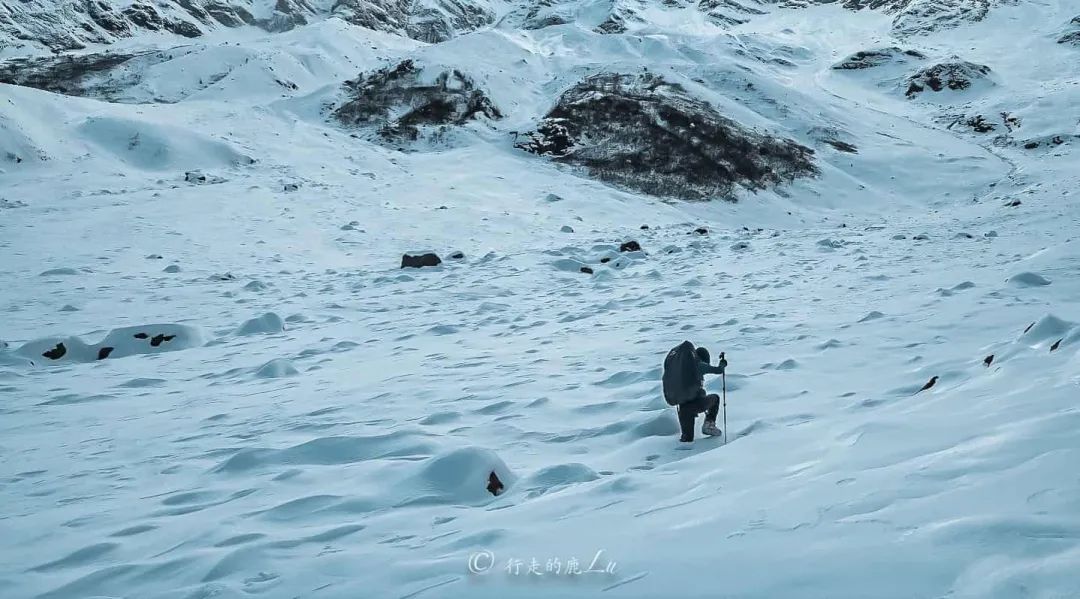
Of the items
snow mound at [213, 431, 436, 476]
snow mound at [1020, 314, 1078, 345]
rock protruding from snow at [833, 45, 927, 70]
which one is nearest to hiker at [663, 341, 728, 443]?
snow mound at [213, 431, 436, 476]

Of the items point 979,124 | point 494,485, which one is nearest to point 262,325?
point 494,485

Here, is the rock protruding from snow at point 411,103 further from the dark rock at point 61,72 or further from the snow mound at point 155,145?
the dark rock at point 61,72

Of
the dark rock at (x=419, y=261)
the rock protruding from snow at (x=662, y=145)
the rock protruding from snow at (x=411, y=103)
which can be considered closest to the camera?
the dark rock at (x=419, y=261)

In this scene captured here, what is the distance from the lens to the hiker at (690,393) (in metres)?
4.67

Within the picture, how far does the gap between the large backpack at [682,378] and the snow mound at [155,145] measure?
2557 centimetres

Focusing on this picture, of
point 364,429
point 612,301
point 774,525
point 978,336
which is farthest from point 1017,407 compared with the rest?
point 612,301

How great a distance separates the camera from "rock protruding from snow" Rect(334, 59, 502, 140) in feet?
122

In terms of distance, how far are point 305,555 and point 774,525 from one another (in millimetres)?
2223

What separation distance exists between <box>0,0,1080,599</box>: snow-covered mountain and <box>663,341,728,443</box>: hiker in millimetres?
189

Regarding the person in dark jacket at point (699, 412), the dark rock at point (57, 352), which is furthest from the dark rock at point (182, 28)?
the person in dark jacket at point (699, 412)

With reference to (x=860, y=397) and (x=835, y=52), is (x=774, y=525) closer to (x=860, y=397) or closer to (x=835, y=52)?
(x=860, y=397)

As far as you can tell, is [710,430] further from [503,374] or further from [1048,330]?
[1048,330]

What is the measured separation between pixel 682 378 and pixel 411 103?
127ft

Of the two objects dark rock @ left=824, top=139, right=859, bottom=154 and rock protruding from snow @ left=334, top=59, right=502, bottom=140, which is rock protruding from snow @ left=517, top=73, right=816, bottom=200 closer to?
dark rock @ left=824, top=139, right=859, bottom=154
